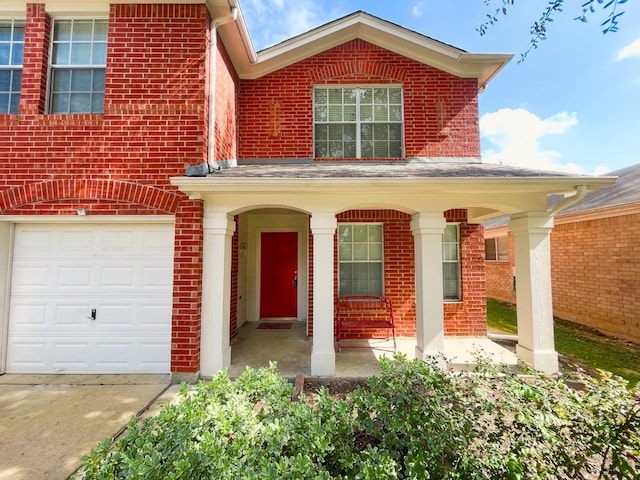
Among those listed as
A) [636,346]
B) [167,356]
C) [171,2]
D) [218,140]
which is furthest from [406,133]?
[636,346]

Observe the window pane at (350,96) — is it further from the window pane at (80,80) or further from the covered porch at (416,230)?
the window pane at (80,80)

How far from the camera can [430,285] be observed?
15.6 feet

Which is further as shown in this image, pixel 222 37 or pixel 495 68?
pixel 495 68

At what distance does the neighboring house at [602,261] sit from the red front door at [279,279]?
318 inches

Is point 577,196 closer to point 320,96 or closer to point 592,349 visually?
point 592,349

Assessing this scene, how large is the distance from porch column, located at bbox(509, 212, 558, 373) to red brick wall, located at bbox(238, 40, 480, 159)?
8.74ft

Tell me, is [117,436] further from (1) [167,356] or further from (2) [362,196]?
(2) [362,196]

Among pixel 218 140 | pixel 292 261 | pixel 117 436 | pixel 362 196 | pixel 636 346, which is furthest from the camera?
pixel 292 261

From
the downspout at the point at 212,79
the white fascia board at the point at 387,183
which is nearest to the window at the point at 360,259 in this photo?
the white fascia board at the point at 387,183

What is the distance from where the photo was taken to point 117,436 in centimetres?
320

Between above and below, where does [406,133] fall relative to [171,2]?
below

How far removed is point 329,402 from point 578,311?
9434 millimetres

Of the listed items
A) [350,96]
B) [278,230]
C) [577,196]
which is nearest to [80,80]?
[278,230]

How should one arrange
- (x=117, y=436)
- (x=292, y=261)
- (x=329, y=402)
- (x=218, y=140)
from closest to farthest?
(x=329, y=402), (x=117, y=436), (x=218, y=140), (x=292, y=261)
